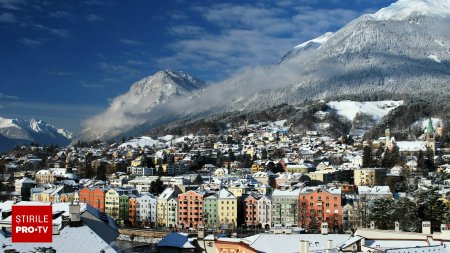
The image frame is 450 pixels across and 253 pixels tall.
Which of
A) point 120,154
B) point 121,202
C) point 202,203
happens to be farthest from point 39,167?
point 202,203

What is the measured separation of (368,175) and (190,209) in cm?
3264

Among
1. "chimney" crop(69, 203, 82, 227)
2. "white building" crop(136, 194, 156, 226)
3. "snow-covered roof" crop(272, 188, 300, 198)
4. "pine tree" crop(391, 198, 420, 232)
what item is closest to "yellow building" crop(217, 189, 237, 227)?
"snow-covered roof" crop(272, 188, 300, 198)

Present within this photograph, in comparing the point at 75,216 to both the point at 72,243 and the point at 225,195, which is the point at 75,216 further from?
the point at 225,195

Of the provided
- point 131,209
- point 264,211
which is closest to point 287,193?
point 264,211

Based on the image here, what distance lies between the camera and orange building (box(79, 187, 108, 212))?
79.0 m

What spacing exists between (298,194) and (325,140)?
103820mm

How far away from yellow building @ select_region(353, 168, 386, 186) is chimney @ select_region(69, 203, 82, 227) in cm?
7037

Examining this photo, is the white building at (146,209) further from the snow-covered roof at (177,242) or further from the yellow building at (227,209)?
the snow-covered roof at (177,242)

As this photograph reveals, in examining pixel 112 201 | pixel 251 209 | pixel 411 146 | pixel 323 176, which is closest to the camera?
pixel 251 209

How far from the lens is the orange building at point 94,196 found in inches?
3110

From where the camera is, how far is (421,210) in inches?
1868

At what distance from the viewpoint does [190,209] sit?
71.6 meters

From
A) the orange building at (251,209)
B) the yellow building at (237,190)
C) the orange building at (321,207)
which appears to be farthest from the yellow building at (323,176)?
the orange building at (321,207)

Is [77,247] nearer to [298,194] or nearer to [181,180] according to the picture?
[298,194]
